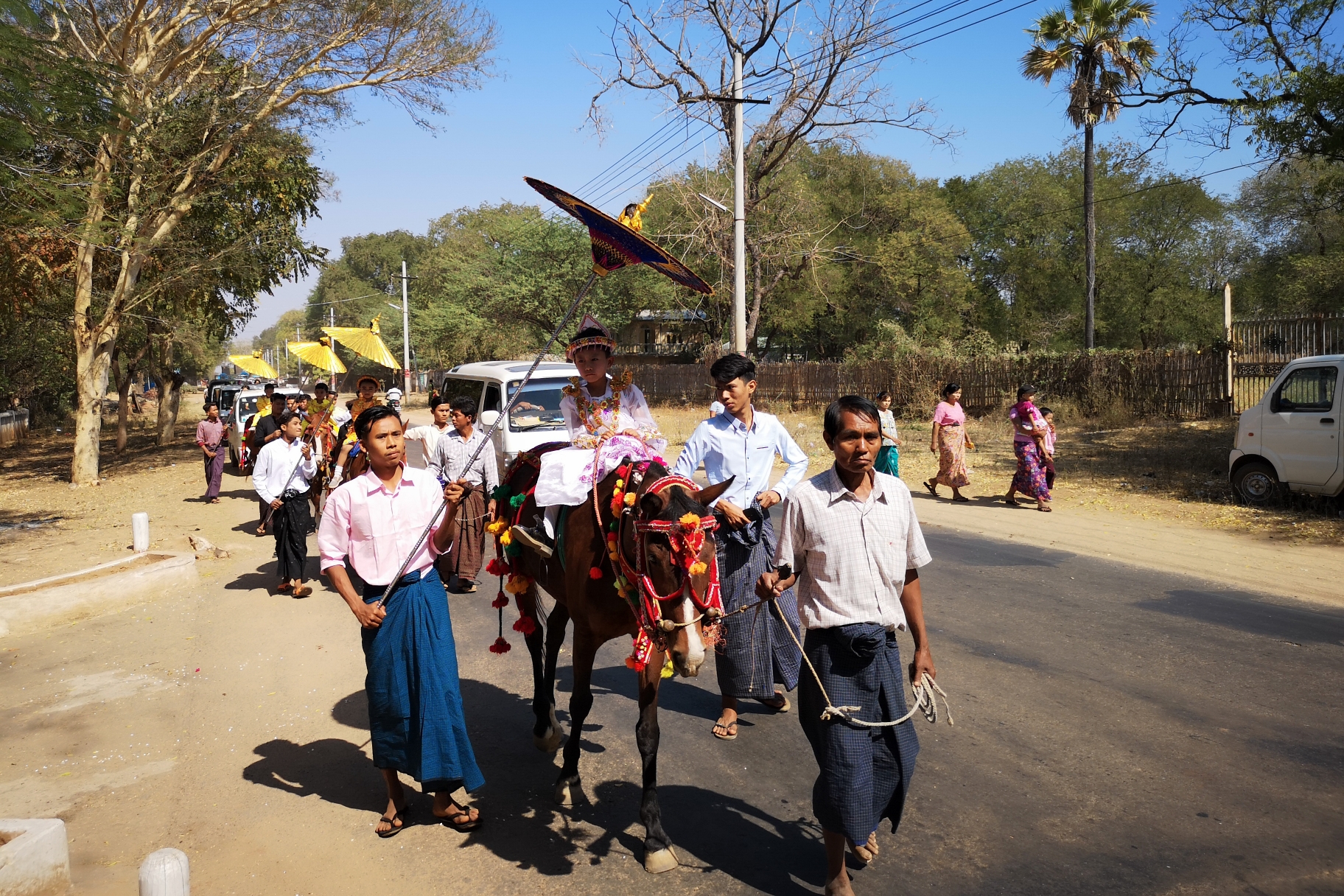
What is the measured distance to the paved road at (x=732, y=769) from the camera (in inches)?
160

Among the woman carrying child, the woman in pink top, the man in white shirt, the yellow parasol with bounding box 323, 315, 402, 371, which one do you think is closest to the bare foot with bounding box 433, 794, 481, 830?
the woman carrying child

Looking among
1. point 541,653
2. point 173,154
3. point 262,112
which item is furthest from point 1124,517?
point 173,154

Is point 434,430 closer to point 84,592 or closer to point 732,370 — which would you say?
point 84,592

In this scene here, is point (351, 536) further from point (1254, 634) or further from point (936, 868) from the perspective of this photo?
point (1254, 634)

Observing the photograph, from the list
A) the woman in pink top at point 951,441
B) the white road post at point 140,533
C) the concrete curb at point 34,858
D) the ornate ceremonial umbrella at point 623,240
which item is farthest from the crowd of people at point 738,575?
the woman in pink top at point 951,441

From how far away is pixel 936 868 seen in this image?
13.1 feet

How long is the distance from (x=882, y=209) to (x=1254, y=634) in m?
40.1

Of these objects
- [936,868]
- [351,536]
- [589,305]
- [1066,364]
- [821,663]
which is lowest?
[936,868]

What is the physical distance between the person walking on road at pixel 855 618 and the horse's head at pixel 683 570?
0.89ft

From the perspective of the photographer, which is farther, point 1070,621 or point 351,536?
point 1070,621

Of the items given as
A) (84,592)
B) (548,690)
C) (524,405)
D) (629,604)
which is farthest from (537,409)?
(629,604)

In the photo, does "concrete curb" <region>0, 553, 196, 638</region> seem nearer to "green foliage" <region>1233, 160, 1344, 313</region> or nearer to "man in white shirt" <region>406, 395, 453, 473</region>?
"man in white shirt" <region>406, 395, 453, 473</region>

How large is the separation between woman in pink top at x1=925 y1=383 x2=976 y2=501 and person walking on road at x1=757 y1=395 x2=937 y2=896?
35.3 ft

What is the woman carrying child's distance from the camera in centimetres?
477
